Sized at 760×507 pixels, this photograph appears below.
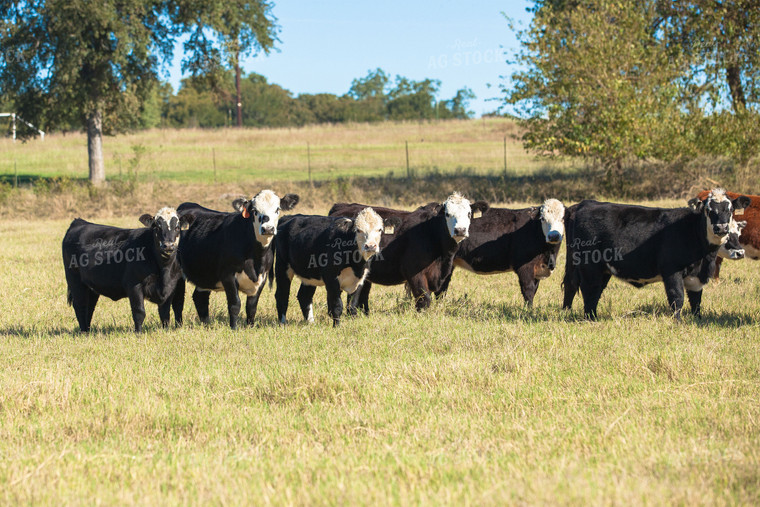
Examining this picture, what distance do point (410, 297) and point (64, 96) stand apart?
74.4 ft

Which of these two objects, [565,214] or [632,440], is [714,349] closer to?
[632,440]

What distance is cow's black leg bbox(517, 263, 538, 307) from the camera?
10984 mm

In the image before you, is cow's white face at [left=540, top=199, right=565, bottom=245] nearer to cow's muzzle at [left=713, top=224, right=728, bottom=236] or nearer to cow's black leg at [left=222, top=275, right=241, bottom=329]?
cow's muzzle at [left=713, top=224, right=728, bottom=236]

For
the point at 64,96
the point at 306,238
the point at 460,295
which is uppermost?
the point at 64,96

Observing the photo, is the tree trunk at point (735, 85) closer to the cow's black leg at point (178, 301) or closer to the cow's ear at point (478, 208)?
the cow's ear at point (478, 208)

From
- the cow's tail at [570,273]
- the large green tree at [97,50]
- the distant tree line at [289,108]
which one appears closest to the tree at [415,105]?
the distant tree line at [289,108]

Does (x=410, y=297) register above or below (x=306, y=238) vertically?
below

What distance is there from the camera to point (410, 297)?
36.4ft

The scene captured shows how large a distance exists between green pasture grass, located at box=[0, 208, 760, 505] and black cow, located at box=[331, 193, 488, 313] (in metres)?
0.73

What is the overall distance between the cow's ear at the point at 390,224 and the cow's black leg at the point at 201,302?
2411 mm

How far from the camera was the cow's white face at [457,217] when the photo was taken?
10.2 m

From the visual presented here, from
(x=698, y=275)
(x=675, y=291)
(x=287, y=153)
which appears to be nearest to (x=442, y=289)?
(x=675, y=291)

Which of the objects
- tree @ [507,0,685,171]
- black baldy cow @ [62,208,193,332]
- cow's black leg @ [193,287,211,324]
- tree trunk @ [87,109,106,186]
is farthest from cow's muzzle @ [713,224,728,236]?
tree trunk @ [87,109,106,186]

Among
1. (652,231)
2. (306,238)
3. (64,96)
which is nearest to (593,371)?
(652,231)
